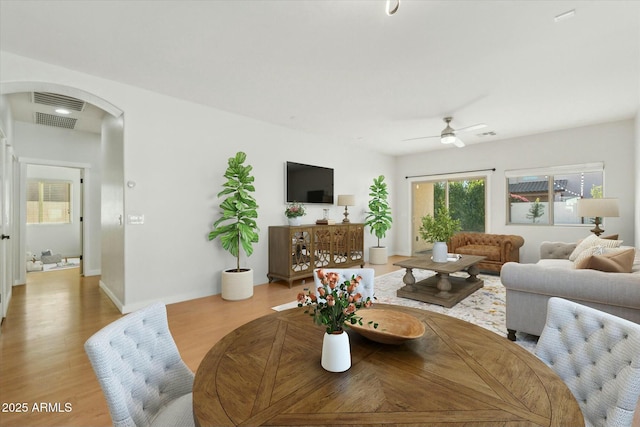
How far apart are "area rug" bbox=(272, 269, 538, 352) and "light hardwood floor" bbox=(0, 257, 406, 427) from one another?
0.75m

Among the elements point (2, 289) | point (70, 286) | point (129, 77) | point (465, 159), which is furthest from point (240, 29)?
point (465, 159)

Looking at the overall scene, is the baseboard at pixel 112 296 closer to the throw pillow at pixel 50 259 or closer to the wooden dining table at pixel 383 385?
the wooden dining table at pixel 383 385

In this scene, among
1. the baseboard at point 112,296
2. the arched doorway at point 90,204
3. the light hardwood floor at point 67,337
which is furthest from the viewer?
the baseboard at point 112,296

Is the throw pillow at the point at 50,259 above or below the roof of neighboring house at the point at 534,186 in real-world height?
below

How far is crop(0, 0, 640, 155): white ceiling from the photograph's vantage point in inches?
87.5

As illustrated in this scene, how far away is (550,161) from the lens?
18.5 feet

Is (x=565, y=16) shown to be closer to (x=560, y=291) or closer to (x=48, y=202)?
(x=560, y=291)

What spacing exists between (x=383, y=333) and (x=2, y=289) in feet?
14.4

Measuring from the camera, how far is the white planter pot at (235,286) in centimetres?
393

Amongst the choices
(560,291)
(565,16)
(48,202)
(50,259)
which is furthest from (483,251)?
(48,202)

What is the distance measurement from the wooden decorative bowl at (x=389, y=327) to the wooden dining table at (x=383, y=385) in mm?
46

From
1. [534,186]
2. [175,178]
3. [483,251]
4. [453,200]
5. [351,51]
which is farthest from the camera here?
[453,200]

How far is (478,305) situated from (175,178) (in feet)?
13.9

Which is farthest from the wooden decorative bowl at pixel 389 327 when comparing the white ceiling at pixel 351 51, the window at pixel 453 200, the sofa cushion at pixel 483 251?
the window at pixel 453 200
